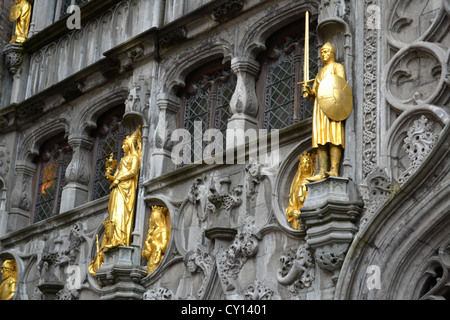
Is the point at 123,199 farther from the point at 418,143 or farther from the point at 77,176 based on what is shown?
the point at 418,143

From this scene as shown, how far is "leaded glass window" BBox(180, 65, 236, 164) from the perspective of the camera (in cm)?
1421

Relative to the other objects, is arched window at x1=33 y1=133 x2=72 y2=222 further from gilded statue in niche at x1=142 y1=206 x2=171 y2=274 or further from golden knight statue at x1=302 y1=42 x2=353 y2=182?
golden knight statue at x1=302 y1=42 x2=353 y2=182

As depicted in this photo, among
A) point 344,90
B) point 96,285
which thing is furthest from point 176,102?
point 344,90

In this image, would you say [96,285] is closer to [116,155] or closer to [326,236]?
[116,155]

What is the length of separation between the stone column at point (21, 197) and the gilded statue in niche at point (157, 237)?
4.18 m

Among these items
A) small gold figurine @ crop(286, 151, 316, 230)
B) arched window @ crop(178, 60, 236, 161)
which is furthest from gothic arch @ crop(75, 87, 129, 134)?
small gold figurine @ crop(286, 151, 316, 230)

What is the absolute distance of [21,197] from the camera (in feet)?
57.2

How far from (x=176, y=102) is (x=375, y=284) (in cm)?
564

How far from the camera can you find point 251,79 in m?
13.8

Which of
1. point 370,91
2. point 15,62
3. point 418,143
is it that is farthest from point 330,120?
point 15,62

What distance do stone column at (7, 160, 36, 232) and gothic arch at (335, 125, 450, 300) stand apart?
8.46 metres

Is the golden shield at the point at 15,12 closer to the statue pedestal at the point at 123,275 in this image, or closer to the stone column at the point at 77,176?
the stone column at the point at 77,176

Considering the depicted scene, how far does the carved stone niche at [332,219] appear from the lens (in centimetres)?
1071

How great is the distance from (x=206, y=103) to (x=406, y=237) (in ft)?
17.0
